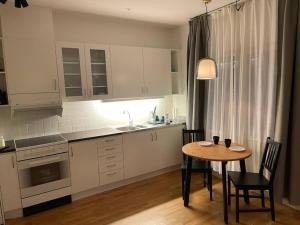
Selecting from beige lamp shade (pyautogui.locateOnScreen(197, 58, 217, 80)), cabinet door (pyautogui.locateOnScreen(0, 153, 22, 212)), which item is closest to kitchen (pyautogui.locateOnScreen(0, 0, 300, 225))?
cabinet door (pyautogui.locateOnScreen(0, 153, 22, 212))

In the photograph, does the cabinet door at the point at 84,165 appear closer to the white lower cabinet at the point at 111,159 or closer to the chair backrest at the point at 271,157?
the white lower cabinet at the point at 111,159

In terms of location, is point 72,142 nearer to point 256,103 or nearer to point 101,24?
point 101,24

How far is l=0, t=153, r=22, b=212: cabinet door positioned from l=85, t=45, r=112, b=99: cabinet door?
1336 millimetres

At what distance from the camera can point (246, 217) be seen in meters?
2.61

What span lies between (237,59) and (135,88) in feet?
5.38

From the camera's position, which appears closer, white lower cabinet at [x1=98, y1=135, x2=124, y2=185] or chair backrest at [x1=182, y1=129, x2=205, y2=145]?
white lower cabinet at [x1=98, y1=135, x2=124, y2=185]

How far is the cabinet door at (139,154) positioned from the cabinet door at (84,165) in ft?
1.60

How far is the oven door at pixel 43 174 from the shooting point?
278 centimetres

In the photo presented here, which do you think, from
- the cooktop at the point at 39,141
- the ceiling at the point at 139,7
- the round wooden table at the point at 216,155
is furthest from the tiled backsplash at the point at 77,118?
the round wooden table at the point at 216,155

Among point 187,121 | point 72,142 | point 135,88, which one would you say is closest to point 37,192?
point 72,142

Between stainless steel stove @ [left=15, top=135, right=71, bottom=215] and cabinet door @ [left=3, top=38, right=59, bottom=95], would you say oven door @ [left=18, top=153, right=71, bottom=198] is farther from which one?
cabinet door @ [left=3, top=38, right=59, bottom=95]

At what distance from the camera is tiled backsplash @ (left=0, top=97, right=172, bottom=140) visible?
317 centimetres

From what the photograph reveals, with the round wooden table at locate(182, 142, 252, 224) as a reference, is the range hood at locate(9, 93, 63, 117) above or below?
above

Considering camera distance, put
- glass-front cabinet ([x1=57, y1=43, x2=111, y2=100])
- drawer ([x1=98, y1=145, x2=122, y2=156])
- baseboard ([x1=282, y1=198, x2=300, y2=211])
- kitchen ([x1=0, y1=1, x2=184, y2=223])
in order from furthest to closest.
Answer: drawer ([x1=98, y1=145, x2=122, y2=156]), glass-front cabinet ([x1=57, y1=43, x2=111, y2=100]), kitchen ([x1=0, y1=1, x2=184, y2=223]), baseboard ([x1=282, y1=198, x2=300, y2=211])
